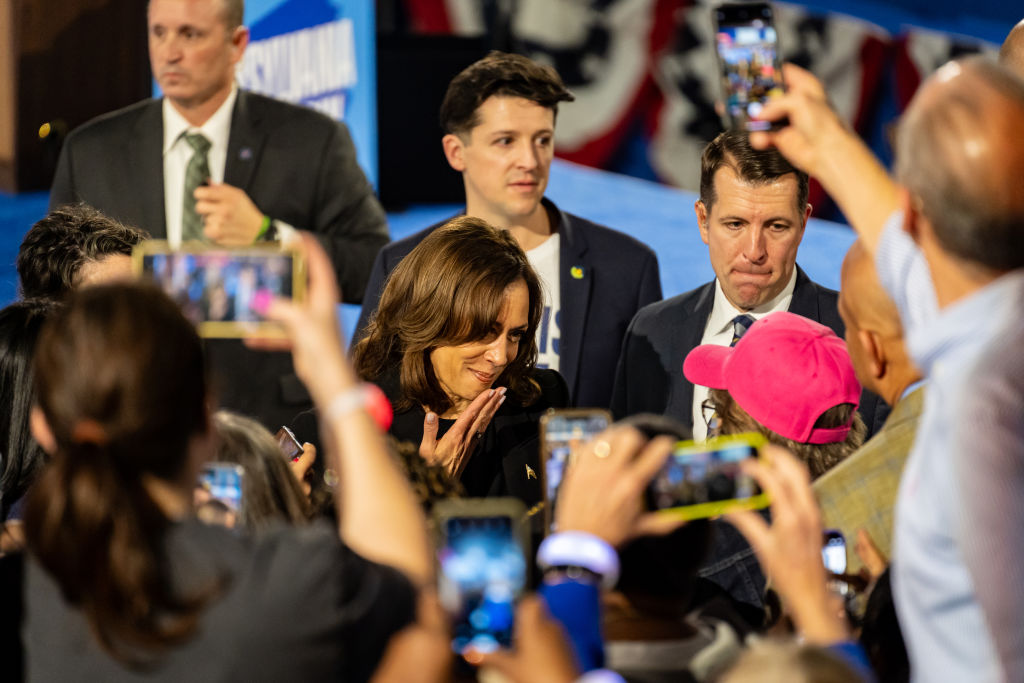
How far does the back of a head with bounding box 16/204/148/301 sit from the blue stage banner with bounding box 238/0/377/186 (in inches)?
67.6

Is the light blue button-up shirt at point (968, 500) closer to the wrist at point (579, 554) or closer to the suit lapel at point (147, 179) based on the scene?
the wrist at point (579, 554)

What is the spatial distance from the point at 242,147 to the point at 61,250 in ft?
4.30

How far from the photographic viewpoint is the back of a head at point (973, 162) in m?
1.52

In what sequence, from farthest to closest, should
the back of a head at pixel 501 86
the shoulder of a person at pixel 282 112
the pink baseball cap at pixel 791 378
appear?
the shoulder of a person at pixel 282 112 → the back of a head at pixel 501 86 → the pink baseball cap at pixel 791 378

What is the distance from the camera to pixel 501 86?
4.16 m

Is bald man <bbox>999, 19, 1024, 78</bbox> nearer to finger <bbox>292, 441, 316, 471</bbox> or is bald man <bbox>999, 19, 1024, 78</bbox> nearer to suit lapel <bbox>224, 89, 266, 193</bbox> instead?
finger <bbox>292, 441, 316, 471</bbox>

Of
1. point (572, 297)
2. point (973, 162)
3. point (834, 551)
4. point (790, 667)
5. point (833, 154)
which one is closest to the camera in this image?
point (790, 667)

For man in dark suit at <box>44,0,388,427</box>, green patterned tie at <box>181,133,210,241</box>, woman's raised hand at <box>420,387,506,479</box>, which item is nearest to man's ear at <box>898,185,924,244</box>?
woman's raised hand at <box>420,387,506,479</box>

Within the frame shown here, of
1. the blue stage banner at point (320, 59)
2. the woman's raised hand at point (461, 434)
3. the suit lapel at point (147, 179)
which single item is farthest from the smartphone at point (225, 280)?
the blue stage banner at point (320, 59)

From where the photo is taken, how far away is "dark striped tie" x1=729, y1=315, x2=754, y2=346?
3.42 m

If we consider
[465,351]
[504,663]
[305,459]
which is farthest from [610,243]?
[504,663]

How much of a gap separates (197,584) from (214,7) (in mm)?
3202

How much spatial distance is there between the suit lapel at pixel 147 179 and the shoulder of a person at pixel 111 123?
0.07m

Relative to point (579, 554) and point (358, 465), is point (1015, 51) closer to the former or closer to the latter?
point (579, 554)
